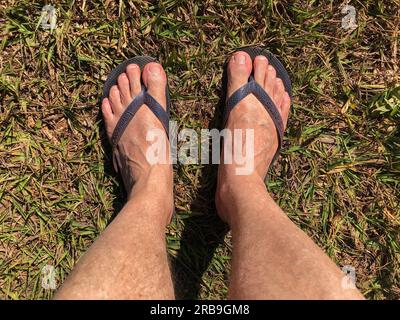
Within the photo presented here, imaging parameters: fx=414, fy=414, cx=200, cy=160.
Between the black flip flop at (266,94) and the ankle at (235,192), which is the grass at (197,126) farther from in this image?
the ankle at (235,192)

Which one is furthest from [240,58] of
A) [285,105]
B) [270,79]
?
[285,105]

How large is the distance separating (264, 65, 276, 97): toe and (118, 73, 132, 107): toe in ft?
2.16

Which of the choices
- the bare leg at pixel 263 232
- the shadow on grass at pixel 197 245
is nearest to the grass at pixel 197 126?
the shadow on grass at pixel 197 245

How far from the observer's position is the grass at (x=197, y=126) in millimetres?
1871

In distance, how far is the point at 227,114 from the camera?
191cm

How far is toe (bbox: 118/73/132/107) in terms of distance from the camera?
1.92 meters

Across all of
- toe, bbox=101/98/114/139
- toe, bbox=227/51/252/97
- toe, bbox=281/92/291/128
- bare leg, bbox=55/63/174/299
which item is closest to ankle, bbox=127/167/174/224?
bare leg, bbox=55/63/174/299

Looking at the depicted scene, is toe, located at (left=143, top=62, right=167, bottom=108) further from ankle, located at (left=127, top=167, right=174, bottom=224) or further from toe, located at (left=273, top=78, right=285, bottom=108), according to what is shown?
toe, located at (left=273, top=78, right=285, bottom=108)

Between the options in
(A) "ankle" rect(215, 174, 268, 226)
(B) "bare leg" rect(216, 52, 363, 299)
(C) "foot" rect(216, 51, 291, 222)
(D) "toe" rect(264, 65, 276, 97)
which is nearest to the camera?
(B) "bare leg" rect(216, 52, 363, 299)

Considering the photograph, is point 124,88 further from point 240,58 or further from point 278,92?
point 278,92

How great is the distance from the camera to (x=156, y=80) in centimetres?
189

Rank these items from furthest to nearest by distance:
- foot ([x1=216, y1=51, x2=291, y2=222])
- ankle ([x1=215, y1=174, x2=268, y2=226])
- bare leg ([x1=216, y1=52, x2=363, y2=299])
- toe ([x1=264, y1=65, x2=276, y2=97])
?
1. toe ([x1=264, y1=65, x2=276, y2=97])
2. foot ([x1=216, y1=51, x2=291, y2=222])
3. ankle ([x1=215, y1=174, x2=268, y2=226])
4. bare leg ([x1=216, y1=52, x2=363, y2=299])

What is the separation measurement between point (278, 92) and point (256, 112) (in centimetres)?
14
